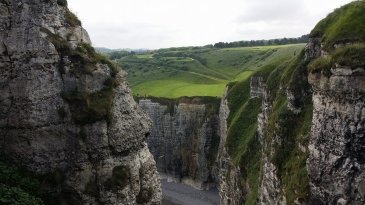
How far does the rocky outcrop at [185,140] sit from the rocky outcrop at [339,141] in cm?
7713

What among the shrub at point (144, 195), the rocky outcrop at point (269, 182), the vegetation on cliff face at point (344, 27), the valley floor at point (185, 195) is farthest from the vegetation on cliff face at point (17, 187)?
the valley floor at point (185, 195)

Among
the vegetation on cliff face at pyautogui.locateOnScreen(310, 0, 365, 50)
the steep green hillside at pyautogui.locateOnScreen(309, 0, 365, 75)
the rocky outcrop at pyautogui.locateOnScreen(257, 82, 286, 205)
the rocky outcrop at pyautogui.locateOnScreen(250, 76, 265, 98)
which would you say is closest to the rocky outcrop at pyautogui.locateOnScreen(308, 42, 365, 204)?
the steep green hillside at pyautogui.locateOnScreen(309, 0, 365, 75)

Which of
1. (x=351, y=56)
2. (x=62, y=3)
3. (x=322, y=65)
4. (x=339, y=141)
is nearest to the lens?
(x=62, y=3)

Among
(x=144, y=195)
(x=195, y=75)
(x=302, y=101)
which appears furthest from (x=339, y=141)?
(x=195, y=75)

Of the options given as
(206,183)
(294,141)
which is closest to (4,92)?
(294,141)

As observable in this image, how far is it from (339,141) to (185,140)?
88264 millimetres

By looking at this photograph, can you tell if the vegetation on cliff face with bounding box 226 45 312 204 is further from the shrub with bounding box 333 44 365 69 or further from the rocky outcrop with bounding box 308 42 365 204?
the shrub with bounding box 333 44 365 69

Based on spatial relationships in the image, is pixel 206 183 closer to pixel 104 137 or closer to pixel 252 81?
pixel 252 81

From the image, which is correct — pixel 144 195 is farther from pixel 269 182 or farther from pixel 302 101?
pixel 302 101

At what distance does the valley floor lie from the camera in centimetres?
10500

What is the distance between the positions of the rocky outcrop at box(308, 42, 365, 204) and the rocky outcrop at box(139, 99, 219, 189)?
253 feet

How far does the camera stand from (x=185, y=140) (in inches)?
5005

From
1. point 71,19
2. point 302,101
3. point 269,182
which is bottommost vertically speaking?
point 269,182

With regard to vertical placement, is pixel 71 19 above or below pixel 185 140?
above
